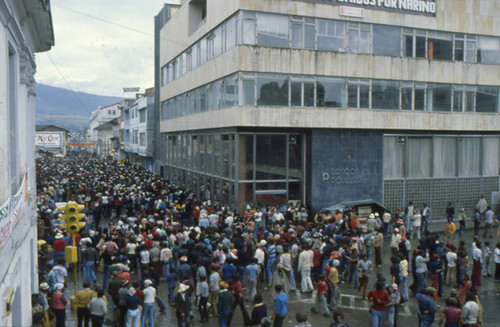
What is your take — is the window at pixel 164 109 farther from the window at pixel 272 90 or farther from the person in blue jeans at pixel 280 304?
the person in blue jeans at pixel 280 304

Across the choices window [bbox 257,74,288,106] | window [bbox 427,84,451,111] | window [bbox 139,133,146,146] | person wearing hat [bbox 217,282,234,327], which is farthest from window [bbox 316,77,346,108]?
window [bbox 139,133,146,146]

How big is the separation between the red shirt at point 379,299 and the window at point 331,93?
53.8ft

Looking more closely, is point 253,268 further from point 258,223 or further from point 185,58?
point 185,58

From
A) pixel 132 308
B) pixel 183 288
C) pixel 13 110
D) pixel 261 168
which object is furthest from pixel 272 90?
pixel 132 308

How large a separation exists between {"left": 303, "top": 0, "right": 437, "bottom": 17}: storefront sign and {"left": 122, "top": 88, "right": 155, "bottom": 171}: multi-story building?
114 feet

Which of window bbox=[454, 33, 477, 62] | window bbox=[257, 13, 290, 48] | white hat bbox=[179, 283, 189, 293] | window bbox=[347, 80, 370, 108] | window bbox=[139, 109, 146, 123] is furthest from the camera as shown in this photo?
window bbox=[139, 109, 146, 123]

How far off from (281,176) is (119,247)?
12.7m

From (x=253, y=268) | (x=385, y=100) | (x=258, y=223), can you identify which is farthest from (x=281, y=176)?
(x=253, y=268)

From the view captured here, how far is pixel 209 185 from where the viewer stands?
32844mm

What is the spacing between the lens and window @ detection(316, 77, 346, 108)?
27.3 metres

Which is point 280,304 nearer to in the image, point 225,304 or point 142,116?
point 225,304

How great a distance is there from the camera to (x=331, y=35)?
27359 millimetres

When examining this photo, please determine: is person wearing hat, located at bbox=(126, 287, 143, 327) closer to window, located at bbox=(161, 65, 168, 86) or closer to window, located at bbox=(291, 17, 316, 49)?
window, located at bbox=(291, 17, 316, 49)

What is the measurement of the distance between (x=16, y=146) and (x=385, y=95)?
2214cm
